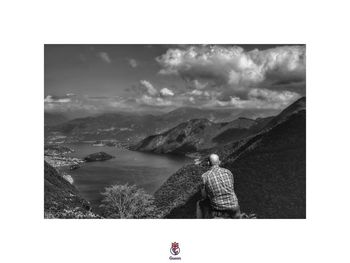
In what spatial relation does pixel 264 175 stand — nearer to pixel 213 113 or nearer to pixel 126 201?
pixel 213 113

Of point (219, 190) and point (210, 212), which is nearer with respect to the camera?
point (219, 190)

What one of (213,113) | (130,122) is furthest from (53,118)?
(213,113)

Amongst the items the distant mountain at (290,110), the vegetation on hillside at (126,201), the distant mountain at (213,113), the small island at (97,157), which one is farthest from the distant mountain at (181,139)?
the distant mountain at (290,110)

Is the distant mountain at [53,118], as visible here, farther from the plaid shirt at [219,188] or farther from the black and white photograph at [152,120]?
the plaid shirt at [219,188]

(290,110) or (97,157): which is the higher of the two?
(290,110)

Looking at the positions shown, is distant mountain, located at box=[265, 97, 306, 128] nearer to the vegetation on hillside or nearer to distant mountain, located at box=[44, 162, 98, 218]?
the vegetation on hillside
